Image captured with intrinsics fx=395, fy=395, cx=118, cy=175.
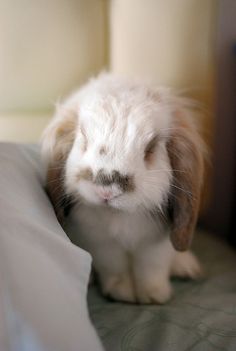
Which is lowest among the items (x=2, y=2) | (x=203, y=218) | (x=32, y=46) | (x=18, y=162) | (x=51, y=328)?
(x=203, y=218)

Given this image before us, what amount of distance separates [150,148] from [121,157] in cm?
8

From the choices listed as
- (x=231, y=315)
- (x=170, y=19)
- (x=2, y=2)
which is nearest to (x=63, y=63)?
(x=2, y=2)

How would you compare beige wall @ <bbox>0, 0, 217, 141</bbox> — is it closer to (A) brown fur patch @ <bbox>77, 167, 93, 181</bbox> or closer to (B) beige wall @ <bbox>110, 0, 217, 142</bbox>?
(B) beige wall @ <bbox>110, 0, 217, 142</bbox>

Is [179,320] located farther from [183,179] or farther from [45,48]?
[45,48]

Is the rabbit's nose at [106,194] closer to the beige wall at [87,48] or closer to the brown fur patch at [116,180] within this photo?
the brown fur patch at [116,180]

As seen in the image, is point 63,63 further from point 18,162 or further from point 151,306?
point 151,306

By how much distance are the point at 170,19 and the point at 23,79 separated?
501 mm

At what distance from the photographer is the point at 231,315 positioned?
79 centimetres

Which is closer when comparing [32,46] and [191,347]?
[191,347]

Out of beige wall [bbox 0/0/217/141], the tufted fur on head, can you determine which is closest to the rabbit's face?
the tufted fur on head

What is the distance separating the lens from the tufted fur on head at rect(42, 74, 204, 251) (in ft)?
2.29

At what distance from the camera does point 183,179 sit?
80 cm

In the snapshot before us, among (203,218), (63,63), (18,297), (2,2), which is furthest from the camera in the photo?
(203,218)

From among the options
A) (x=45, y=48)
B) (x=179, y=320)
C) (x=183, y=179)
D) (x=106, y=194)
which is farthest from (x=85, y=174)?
(x=45, y=48)
